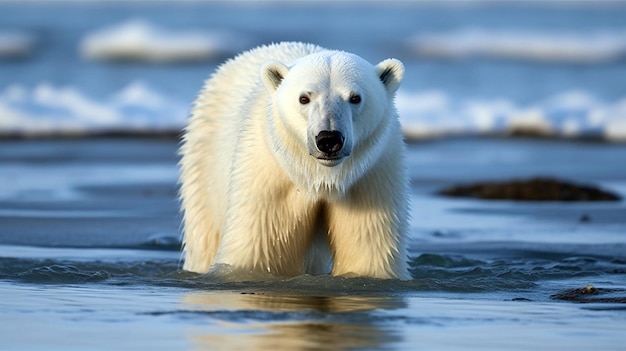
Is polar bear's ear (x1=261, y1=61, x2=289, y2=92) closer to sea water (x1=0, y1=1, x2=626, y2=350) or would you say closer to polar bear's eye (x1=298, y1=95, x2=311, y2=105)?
polar bear's eye (x1=298, y1=95, x2=311, y2=105)

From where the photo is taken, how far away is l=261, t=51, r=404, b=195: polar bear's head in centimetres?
597

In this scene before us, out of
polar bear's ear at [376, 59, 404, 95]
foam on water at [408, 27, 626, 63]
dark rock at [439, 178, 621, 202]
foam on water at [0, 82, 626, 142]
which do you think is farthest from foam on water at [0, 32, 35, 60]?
Answer: polar bear's ear at [376, 59, 404, 95]

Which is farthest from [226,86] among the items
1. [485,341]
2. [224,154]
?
[485,341]

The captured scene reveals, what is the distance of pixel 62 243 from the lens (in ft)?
28.7

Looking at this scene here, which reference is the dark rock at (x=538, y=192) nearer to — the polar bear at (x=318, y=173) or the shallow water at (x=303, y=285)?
the shallow water at (x=303, y=285)

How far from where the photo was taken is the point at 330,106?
19.8 feet

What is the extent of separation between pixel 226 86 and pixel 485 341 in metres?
3.35

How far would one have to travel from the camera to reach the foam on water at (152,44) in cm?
3003

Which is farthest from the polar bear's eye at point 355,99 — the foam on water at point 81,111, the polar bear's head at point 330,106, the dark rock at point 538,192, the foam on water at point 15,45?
the foam on water at point 15,45

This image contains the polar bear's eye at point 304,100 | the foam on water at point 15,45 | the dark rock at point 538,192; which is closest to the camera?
the polar bear's eye at point 304,100

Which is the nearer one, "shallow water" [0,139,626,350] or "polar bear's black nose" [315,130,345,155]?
"shallow water" [0,139,626,350]

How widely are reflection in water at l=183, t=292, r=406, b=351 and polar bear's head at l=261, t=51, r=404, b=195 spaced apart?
2.12ft

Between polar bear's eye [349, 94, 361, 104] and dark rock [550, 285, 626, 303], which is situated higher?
polar bear's eye [349, 94, 361, 104]

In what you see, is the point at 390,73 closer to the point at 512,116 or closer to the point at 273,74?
the point at 273,74
